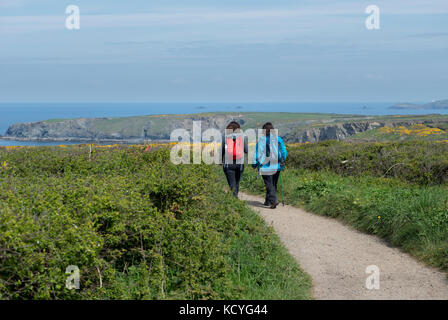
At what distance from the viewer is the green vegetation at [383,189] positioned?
8.62 metres

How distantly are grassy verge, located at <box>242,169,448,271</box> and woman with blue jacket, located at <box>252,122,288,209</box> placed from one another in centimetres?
90

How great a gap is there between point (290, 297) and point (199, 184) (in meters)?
3.01

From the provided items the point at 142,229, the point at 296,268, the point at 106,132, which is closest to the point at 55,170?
the point at 142,229

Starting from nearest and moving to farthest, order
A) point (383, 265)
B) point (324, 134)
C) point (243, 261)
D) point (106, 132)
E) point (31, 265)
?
point (31, 265)
point (243, 261)
point (383, 265)
point (324, 134)
point (106, 132)

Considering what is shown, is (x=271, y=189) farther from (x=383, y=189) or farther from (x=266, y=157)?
(x=383, y=189)

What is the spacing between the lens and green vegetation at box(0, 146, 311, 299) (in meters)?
4.77

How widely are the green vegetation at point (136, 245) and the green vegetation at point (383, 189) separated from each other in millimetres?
2360

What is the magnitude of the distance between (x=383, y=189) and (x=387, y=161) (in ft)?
9.60

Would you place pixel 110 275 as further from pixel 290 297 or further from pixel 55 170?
pixel 55 170

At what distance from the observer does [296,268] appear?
742cm

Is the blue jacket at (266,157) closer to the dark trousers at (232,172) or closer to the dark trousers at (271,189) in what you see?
the dark trousers at (271,189)

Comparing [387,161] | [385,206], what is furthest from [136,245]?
[387,161]

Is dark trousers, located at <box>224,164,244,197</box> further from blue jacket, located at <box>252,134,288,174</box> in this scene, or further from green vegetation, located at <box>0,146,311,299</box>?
green vegetation, located at <box>0,146,311,299</box>
